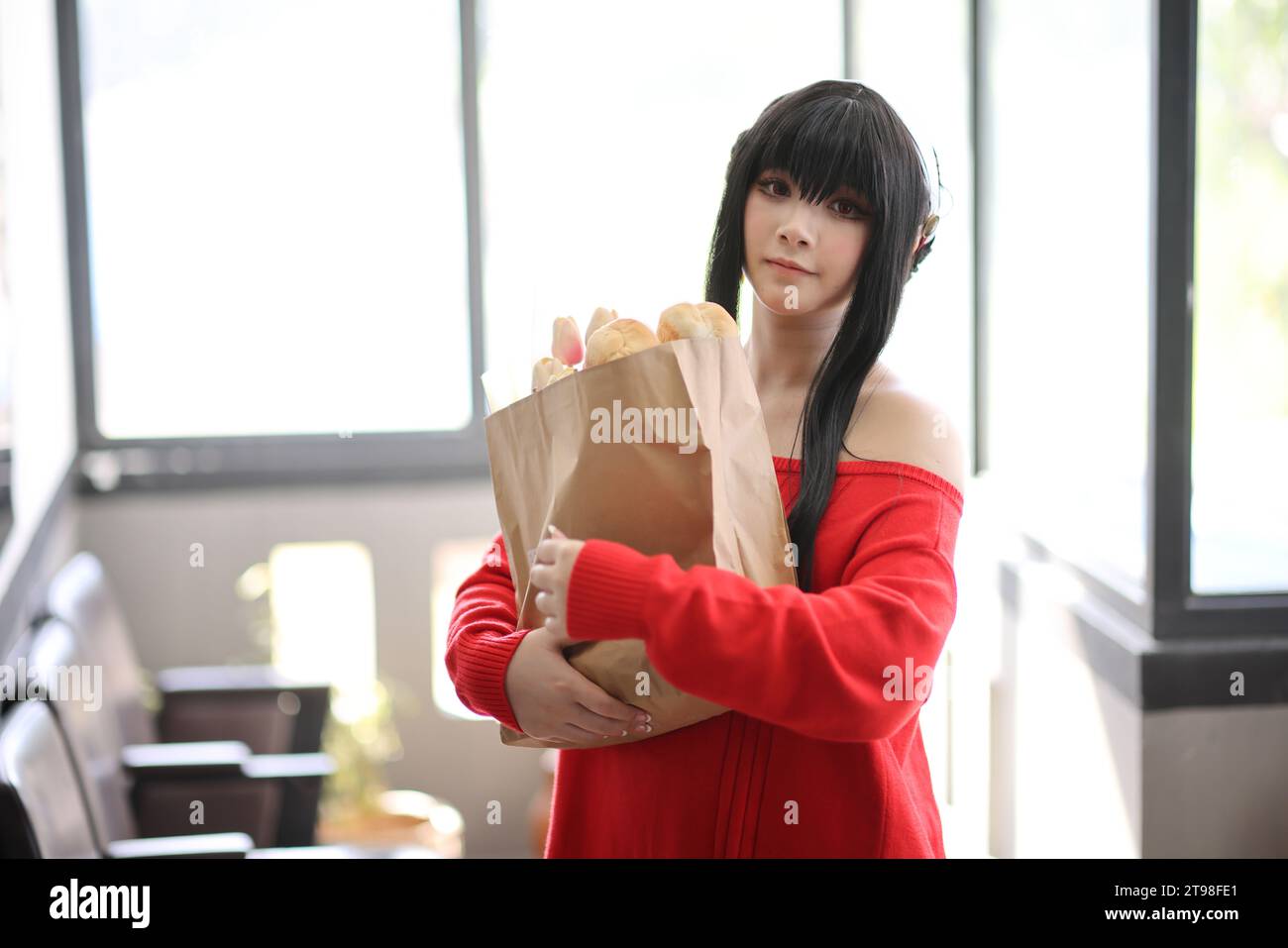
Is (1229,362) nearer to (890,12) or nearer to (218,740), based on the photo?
(890,12)

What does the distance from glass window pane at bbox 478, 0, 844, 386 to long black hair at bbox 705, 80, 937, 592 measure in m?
2.04

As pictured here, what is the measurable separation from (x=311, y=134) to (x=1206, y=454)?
232cm

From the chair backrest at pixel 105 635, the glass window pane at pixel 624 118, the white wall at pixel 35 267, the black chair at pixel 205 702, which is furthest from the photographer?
the glass window pane at pixel 624 118

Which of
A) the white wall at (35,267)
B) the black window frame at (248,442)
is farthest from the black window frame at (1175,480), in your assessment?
the white wall at (35,267)

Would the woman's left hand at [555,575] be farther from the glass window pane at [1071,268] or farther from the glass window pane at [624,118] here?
the glass window pane at [624,118]

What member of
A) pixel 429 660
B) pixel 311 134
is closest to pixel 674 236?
pixel 311 134

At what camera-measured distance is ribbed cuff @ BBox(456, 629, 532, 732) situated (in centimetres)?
106

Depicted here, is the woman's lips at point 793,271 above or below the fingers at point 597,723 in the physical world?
above

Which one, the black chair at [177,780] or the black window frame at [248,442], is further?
the black window frame at [248,442]

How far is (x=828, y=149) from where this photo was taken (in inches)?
40.3

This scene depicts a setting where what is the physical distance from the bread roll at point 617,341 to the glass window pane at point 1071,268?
43.8 inches

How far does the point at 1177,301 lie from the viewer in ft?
5.75

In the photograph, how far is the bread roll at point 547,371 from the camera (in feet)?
3.29

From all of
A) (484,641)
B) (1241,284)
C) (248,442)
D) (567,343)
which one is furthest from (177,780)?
(1241,284)
